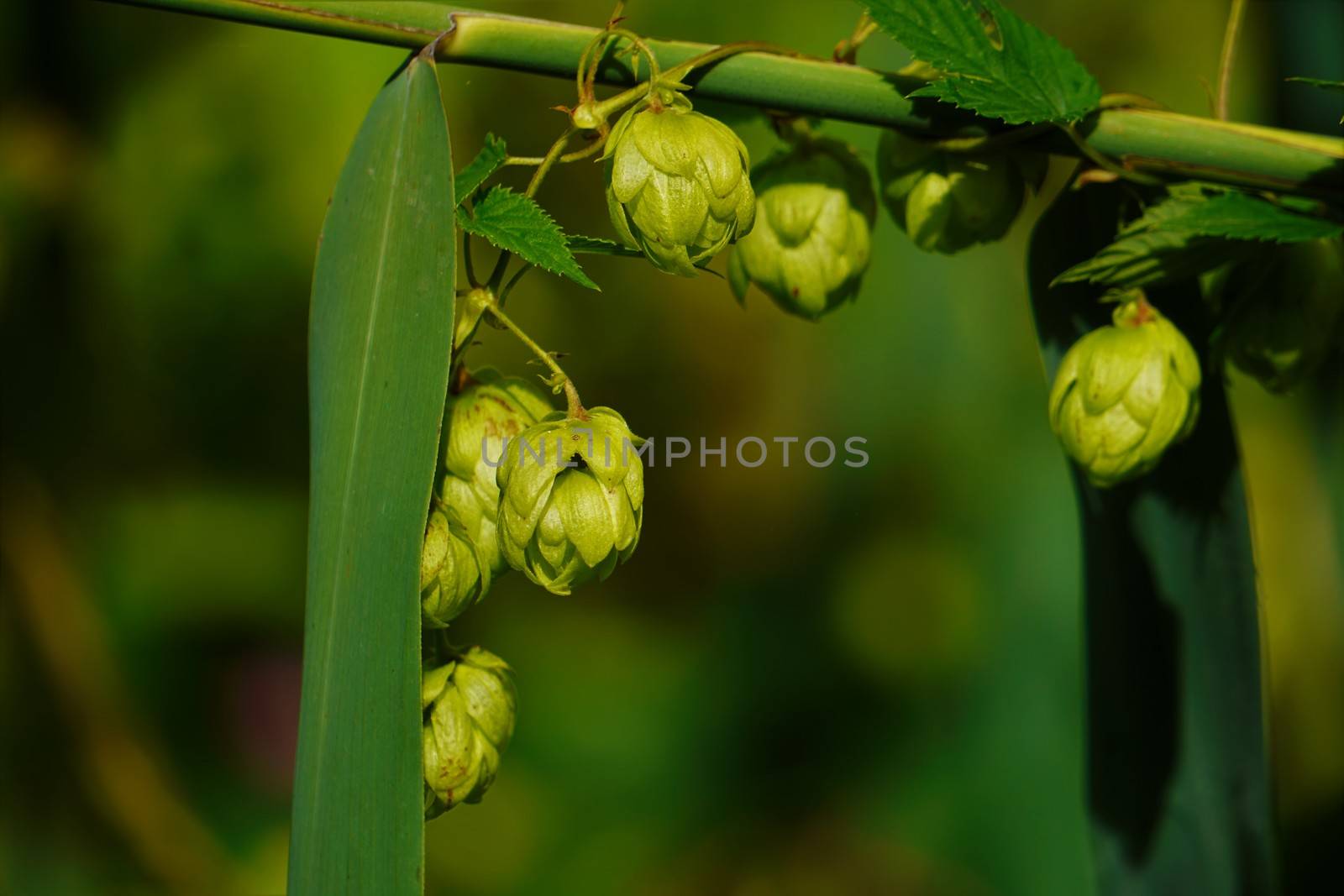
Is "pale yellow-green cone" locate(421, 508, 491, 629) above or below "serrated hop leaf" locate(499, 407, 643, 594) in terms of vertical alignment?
below

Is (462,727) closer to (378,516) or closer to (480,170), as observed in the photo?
(378,516)

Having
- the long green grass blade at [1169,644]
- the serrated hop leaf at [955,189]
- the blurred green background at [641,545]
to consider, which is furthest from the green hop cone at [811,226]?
the blurred green background at [641,545]

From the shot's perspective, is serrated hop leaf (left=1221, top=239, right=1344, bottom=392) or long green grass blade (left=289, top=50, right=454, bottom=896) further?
serrated hop leaf (left=1221, top=239, right=1344, bottom=392)

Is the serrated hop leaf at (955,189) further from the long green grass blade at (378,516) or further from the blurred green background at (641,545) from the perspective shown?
the blurred green background at (641,545)

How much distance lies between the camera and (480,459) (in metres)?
0.57

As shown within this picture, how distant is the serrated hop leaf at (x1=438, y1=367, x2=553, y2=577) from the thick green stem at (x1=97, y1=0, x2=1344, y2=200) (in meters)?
0.17

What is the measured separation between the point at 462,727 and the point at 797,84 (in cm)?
37

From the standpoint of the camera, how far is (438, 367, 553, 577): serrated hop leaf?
57 centimetres

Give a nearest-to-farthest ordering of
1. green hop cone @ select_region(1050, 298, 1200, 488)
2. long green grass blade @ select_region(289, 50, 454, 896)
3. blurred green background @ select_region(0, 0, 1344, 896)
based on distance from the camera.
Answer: long green grass blade @ select_region(289, 50, 454, 896)
green hop cone @ select_region(1050, 298, 1200, 488)
blurred green background @ select_region(0, 0, 1344, 896)

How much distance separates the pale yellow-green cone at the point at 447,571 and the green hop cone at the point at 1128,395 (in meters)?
0.35

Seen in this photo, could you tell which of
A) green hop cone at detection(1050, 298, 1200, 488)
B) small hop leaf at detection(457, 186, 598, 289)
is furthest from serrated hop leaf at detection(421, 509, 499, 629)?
green hop cone at detection(1050, 298, 1200, 488)

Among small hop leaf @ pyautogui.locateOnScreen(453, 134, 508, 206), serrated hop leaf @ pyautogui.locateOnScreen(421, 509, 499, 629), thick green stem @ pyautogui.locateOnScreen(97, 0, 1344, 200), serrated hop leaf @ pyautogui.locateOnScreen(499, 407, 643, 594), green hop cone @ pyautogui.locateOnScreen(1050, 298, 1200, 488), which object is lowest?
serrated hop leaf @ pyautogui.locateOnScreen(421, 509, 499, 629)

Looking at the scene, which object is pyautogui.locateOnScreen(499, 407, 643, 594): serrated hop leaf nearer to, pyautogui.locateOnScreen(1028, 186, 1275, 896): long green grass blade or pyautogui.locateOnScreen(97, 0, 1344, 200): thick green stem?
pyautogui.locateOnScreen(97, 0, 1344, 200): thick green stem

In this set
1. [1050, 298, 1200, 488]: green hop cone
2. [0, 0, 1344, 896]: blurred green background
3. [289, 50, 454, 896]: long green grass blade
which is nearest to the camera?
[289, 50, 454, 896]: long green grass blade
